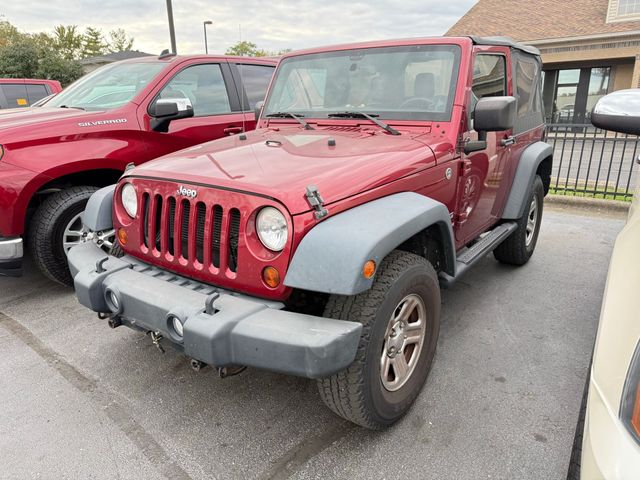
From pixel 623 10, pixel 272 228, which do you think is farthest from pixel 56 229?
pixel 623 10

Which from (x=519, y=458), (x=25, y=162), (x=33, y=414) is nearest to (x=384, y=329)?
(x=519, y=458)

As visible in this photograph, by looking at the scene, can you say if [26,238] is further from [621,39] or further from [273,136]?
[621,39]

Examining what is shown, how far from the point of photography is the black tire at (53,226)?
369cm

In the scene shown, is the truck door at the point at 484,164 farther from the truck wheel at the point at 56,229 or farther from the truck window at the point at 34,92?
the truck window at the point at 34,92

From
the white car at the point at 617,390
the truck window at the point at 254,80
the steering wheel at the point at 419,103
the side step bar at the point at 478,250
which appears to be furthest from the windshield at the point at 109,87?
the white car at the point at 617,390

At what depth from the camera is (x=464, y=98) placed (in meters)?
2.96

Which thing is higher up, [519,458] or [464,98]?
[464,98]

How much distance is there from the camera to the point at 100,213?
9.11 feet

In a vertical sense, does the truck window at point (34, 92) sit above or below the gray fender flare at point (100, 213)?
above

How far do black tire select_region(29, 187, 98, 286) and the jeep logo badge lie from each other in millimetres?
1969

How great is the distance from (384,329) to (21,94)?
993 cm

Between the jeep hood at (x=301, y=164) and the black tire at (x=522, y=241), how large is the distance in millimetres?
1900

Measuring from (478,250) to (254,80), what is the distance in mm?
3354

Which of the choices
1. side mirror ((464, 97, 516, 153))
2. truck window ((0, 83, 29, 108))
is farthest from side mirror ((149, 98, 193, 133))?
truck window ((0, 83, 29, 108))
